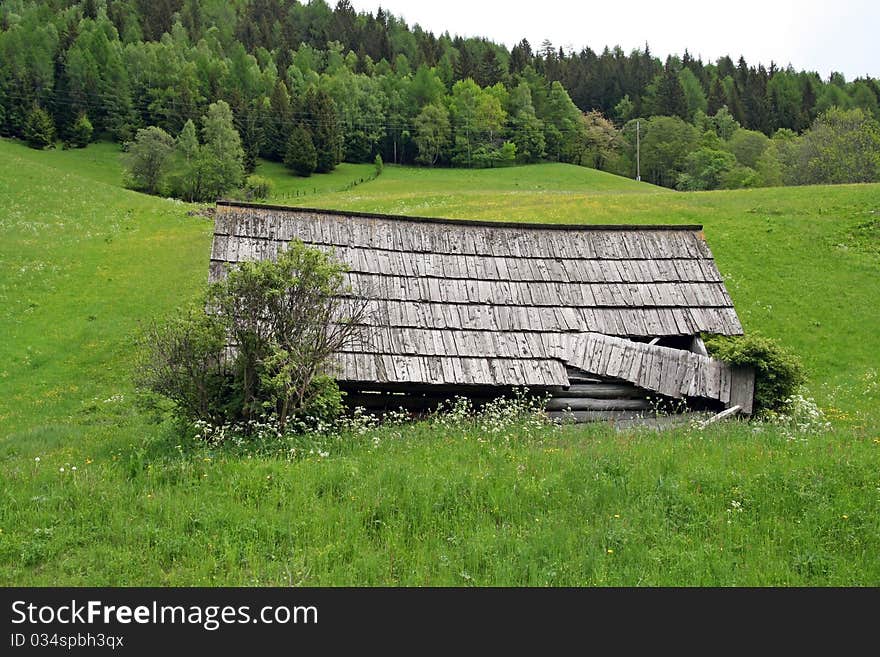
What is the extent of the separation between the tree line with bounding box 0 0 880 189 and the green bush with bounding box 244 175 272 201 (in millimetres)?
12994

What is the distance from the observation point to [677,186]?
105 m

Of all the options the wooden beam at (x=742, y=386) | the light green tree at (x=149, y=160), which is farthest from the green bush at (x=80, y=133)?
the wooden beam at (x=742, y=386)

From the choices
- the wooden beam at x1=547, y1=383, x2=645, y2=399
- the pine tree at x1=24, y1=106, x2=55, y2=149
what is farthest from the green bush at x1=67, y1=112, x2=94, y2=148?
the wooden beam at x1=547, y1=383, x2=645, y2=399

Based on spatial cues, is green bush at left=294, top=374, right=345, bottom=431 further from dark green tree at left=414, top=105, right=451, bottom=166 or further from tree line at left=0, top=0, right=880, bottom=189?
dark green tree at left=414, top=105, right=451, bottom=166

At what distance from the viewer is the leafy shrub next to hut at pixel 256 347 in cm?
1198

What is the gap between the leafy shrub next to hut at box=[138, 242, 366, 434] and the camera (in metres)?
12.0

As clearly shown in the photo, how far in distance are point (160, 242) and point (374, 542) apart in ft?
107

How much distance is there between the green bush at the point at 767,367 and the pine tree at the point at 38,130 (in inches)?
3701

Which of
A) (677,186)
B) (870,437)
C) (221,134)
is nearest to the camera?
(870,437)

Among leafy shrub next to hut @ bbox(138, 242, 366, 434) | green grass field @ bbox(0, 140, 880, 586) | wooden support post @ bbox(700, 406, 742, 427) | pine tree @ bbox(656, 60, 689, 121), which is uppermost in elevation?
pine tree @ bbox(656, 60, 689, 121)

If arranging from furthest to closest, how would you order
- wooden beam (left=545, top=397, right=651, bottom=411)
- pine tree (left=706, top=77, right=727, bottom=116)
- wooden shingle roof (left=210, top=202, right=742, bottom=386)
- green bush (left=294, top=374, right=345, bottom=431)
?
pine tree (left=706, top=77, right=727, bottom=116) < wooden beam (left=545, top=397, right=651, bottom=411) < wooden shingle roof (left=210, top=202, right=742, bottom=386) < green bush (left=294, top=374, right=345, bottom=431)

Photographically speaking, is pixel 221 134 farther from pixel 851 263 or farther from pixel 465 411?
pixel 465 411

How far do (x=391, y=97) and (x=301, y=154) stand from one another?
106 ft
